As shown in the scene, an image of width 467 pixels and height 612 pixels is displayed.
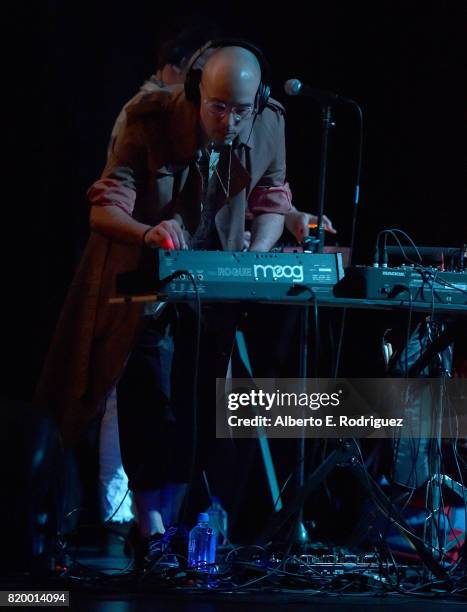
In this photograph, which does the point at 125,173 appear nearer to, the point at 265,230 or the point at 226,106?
the point at 226,106

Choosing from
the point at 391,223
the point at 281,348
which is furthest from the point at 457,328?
the point at 391,223

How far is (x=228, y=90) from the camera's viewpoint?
102 inches

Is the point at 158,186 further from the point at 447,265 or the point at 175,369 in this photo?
the point at 447,265

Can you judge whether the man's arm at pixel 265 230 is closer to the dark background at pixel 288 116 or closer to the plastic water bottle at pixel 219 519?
the dark background at pixel 288 116

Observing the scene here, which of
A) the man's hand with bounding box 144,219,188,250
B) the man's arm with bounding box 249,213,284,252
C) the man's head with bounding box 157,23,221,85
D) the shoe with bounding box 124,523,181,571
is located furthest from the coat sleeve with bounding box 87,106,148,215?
the shoe with bounding box 124,523,181,571

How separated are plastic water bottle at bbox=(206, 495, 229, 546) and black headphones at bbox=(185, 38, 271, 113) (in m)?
1.37

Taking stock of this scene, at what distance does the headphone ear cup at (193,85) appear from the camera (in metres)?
2.70

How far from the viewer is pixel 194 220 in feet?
9.47

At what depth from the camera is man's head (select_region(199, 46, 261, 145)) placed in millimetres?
2582

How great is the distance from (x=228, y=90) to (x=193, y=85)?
18 centimetres

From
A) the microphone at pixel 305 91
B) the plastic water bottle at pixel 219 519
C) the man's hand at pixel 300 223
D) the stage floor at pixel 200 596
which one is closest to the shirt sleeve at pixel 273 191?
the man's hand at pixel 300 223

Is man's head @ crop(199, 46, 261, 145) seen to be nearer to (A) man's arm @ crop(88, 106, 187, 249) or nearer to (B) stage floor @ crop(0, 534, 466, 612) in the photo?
(A) man's arm @ crop(88, 106, 187, 249)

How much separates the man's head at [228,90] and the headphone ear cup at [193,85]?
28mm

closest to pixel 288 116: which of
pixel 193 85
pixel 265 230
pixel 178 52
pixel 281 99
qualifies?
pixel 281 99
